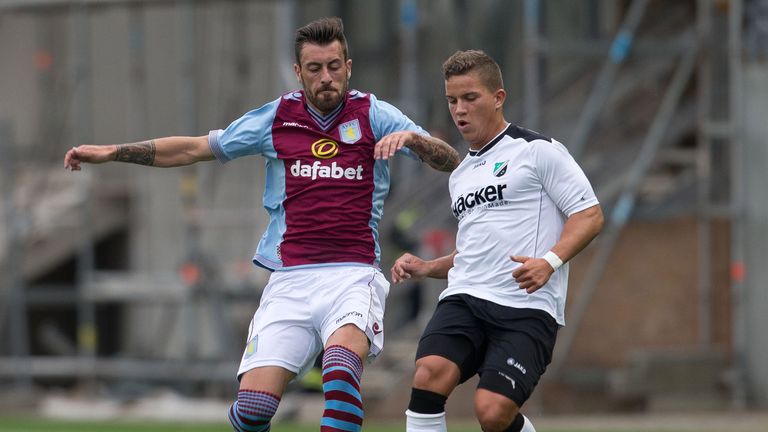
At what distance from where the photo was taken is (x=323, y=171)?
7836 mm

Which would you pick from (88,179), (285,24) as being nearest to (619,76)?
(285,24)

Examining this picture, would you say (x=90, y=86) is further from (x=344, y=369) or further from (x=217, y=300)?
(x=344, y=369)

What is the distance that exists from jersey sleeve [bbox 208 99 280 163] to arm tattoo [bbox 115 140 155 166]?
0.30 m

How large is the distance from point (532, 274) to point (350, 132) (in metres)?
1.34

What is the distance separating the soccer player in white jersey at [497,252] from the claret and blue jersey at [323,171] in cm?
45

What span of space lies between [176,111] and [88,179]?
154 centimetres

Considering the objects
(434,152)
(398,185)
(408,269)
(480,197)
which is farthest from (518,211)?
(398,185)

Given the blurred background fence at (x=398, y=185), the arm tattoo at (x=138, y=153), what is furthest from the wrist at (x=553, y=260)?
the blurred background fence at (x=398, y=185)

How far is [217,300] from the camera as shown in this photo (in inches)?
701

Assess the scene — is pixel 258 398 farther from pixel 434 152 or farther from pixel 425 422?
pixel 434 152

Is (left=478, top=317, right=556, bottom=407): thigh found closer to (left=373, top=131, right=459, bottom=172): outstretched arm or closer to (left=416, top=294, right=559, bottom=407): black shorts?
(left=416, top=294, right=559, bottom=407): black shorts

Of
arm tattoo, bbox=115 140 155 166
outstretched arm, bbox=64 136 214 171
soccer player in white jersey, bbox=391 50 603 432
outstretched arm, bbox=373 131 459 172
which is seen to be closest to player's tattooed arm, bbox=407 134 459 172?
outstretched arm, bbox=373 131 459 172

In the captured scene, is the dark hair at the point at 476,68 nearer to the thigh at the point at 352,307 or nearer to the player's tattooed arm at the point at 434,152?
the player's tattooed arm at the point at 434,152

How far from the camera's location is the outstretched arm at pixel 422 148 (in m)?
7.18
